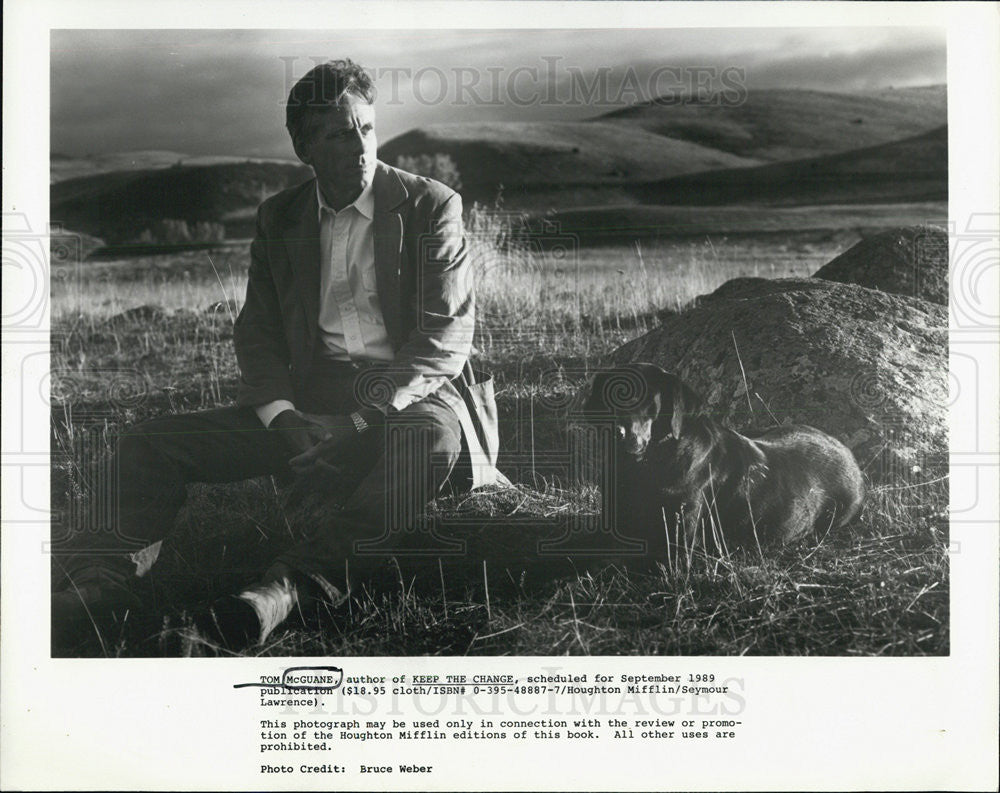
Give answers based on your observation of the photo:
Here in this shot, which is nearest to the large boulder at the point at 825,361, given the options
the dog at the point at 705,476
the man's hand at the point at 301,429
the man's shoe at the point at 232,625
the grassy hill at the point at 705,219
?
the dog at the point at 705,476

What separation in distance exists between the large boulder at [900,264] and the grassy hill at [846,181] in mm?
159

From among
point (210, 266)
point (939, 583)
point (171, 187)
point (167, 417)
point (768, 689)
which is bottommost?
point (768, 689)

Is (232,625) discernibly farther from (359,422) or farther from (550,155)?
(550,155)

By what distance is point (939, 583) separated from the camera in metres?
3.97

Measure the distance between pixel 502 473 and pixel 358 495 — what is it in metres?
0.59

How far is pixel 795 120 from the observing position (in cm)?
412

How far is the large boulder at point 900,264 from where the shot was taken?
4152 mm

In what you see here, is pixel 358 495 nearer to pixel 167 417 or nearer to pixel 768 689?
pixel 167 417

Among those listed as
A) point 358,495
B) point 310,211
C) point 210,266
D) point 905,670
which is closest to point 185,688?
point 358,495

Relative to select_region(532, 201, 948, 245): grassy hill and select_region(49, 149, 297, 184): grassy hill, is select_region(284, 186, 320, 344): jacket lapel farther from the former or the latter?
select_region(532, 201, 948, 245): grassy hill

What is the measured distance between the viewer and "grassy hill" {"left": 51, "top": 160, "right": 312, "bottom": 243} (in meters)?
4.11

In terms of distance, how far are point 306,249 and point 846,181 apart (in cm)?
230

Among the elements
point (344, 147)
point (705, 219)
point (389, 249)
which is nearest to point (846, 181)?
point (705, 219)

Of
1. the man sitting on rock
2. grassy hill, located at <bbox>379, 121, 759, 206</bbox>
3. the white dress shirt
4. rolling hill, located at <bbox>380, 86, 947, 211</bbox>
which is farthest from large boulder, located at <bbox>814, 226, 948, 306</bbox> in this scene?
the white dress shirt
